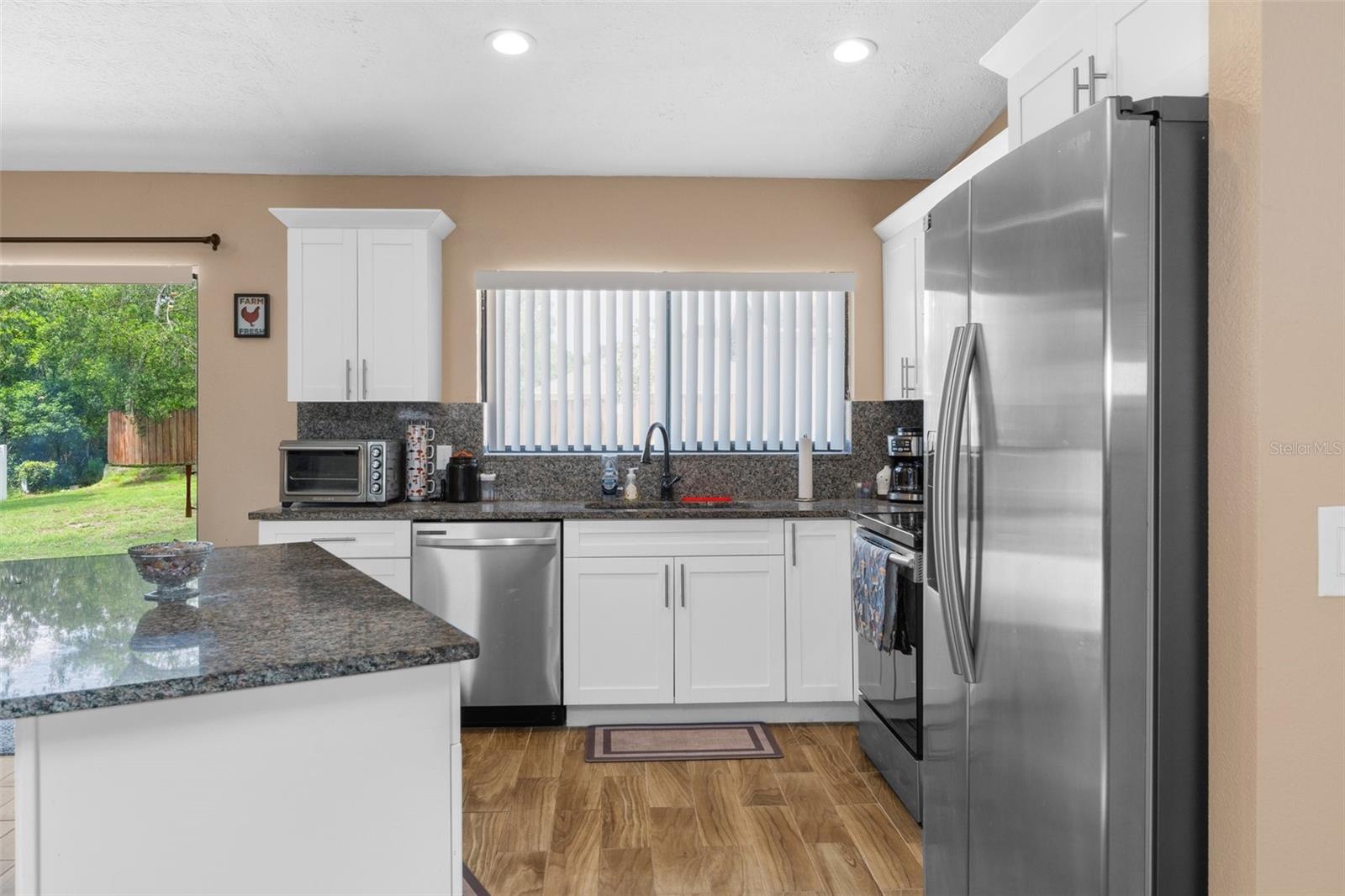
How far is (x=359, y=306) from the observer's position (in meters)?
3.87

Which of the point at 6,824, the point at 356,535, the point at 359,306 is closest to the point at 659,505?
the point at 356,535

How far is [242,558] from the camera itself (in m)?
2.26

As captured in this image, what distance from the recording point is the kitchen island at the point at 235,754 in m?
1.16

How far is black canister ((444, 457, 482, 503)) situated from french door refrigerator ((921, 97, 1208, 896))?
2.95m

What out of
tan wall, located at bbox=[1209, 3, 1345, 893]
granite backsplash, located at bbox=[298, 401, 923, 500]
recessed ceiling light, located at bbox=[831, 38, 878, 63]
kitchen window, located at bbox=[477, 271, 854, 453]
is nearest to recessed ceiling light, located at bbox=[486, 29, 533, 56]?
recessed ceiling light, located at bbox=[831, 38, 878, 63]

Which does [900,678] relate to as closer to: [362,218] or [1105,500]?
[1105,500]

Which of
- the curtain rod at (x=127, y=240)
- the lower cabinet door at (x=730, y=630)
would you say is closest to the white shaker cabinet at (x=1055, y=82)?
the lower cabinet door at (x=730, y=630)

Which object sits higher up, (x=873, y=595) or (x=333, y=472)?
(x=333, y=472)

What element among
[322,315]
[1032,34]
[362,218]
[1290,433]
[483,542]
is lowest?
[483,542]

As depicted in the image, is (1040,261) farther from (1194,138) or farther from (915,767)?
(915,767)

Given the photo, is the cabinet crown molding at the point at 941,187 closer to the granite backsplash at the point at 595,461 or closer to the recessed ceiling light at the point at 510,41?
the granite backsplash at the point at 595,461

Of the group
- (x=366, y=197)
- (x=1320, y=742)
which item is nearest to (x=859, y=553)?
(x=1320, y=742)

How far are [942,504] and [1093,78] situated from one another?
2.96 ft

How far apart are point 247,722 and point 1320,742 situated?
5.06 feet
